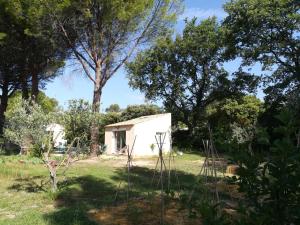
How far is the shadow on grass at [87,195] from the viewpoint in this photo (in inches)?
306

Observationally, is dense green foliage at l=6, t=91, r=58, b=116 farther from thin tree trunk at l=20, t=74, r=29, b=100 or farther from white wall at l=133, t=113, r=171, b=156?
white wall at l=133, t=113, r=171, b=156

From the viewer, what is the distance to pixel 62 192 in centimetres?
1065

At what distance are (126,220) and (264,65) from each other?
20.7 metres

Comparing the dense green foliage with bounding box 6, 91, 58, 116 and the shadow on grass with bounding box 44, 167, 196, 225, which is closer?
the shadow on grass with bounding box 44, 167, 196, 225

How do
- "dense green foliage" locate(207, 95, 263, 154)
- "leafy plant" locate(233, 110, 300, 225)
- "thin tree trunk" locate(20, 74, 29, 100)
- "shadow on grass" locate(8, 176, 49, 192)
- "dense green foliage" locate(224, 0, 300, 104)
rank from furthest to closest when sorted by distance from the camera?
"dense green foliage" locate(207, 95, 263, 154) < "thin tree trunk" locate(20, 74, 29, 100) < "dense green foliage" locate(224, 0, 300, 104) < "shadow on grass" locate(8, 176, 49, 192) < "leafy plant" locate(233, 110, 300, 225)

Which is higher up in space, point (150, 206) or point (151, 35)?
point (151, 35)

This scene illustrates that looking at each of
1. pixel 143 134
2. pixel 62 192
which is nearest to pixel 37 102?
pixel 143 134

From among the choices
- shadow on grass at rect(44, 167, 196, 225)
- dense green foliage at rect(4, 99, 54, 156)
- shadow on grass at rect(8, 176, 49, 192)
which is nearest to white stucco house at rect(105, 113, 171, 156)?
shadow on grass at rect(44, 167, 196, 225)

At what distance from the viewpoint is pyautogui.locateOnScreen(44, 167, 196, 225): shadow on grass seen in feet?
25.5

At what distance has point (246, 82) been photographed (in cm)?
3009

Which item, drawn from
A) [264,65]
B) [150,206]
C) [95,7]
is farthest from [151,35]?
[150,206]

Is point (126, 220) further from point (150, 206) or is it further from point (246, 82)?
point (246, 82)

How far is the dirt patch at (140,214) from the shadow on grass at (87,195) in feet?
0.49

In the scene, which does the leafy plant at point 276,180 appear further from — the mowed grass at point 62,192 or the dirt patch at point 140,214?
the mowed grass at point 62,192
